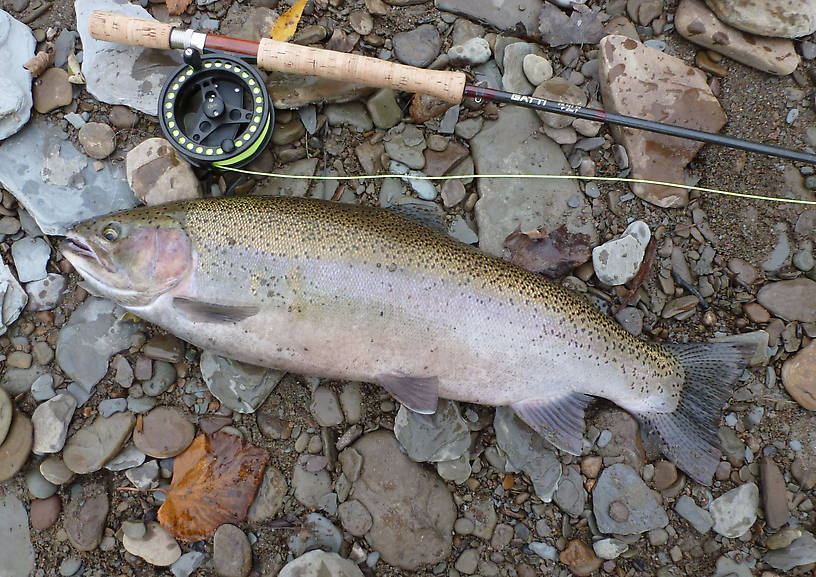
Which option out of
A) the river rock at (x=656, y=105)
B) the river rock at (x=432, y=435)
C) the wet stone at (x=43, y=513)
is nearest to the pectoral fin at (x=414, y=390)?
the river rock at (x=432, y=435)

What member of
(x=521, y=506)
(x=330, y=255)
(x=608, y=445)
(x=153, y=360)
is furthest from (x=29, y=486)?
(x=608, y=445)

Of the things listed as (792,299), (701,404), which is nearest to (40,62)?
(701,404)

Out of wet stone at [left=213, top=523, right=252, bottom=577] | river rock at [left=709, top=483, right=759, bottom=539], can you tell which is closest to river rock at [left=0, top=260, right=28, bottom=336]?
wet stone at [left=213, top=523, right=252, bottom=577]

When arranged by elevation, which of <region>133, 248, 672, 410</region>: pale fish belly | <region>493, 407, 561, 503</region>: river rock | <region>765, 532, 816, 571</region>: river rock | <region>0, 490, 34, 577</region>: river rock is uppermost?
<region>133, 248, 672, 410</region>: pale fish belly

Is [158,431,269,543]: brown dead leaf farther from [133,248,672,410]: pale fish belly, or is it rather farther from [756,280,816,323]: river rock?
[756,280,816,323]: river rock

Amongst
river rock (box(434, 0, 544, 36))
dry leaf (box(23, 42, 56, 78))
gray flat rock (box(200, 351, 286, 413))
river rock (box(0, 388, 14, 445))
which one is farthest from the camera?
river rock (box(434, 0, 544, 36))

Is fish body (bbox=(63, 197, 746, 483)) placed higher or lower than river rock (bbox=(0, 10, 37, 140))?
lower

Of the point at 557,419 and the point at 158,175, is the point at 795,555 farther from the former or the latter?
the point at 158,175

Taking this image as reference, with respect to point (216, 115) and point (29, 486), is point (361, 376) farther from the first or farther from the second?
point (29, 486)
